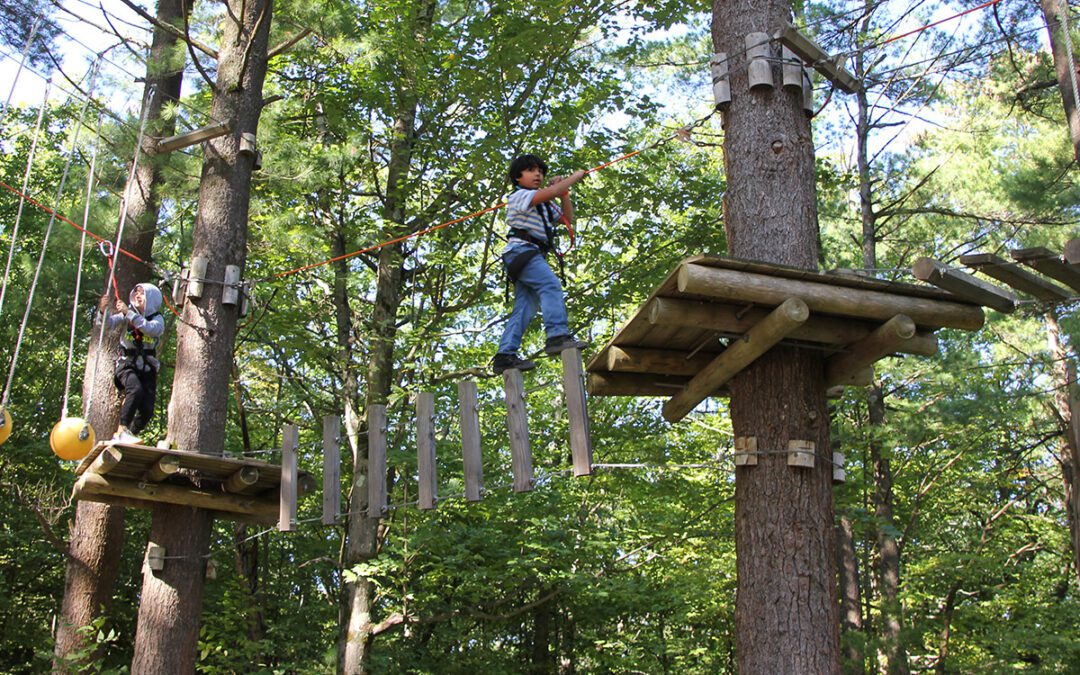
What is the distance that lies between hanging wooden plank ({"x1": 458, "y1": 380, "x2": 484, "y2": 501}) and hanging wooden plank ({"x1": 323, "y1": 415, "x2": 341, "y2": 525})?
51.3 inches

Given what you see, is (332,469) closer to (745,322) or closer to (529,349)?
(745,322)

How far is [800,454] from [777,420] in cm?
19

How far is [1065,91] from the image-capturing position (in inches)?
304

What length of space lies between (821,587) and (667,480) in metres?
6.50

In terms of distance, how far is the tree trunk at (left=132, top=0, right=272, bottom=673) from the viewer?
6.46 m

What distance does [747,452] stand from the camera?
4203 mm

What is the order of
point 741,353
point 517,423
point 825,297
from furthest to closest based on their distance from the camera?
point 517,423 → point 741,353 → point 825,297

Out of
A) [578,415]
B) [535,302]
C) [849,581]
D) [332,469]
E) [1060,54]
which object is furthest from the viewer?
[849,581]

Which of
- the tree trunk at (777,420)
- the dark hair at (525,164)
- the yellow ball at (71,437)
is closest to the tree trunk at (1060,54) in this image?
the tree trunk at (777,420)

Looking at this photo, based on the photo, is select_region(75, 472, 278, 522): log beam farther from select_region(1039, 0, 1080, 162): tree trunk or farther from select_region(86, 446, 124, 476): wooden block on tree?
select_region(1039, 0, 1080, 162): tree trunk

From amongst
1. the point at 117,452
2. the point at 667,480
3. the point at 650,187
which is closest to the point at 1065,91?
the point at 650,187

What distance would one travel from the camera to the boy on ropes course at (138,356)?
6.41 meters

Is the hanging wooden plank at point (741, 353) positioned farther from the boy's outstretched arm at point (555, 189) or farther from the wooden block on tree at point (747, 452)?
the boy's outstretched arm at point (555, 189)

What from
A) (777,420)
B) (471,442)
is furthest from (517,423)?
(777,420)
